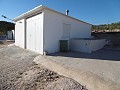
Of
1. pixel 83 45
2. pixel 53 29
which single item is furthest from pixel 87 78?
pixel 83 45

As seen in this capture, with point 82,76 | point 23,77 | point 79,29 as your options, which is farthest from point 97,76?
point 79,29

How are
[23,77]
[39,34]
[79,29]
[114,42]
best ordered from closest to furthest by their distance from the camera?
[23,77] < [39,34] < [79,29] < [114,42]

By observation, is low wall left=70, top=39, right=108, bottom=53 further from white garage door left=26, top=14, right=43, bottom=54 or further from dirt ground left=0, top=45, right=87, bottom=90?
dirt ground left=0, top=45, right=87, bottom=90

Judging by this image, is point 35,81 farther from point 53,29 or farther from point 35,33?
point 35,33

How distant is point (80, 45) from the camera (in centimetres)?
981

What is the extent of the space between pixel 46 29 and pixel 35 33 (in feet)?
4.99

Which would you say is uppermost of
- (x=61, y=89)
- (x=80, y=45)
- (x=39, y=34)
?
(x=39, y=34)

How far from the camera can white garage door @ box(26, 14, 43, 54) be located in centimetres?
866

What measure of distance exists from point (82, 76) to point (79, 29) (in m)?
8.66

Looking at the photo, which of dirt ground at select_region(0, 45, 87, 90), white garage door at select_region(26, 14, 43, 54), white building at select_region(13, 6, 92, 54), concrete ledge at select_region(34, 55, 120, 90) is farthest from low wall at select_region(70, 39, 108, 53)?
dirt ground at select_region(0, 45, 87, 90)

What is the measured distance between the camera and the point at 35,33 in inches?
374

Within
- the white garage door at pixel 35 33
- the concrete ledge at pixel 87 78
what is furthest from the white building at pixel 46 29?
the concrete ledge at pixel 87 78

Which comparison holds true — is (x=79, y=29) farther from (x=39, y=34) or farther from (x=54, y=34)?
(x=39, y=34)

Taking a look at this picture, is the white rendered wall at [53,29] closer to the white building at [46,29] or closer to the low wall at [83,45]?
the white building at [46,29]
